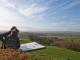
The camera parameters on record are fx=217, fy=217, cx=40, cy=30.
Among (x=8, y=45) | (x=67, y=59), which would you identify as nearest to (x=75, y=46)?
(x=67, y=59)

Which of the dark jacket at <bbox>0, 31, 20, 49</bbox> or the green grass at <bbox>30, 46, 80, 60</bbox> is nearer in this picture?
the green grass at <bbox>30, 46, 80, 60</bbox>

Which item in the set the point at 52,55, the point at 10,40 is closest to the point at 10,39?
the point at 10,40

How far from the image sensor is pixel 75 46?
1947cm

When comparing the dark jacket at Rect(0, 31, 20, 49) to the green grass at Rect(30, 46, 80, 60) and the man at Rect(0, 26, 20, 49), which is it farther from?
the green grass at Rect(30, 46, 80, 60)

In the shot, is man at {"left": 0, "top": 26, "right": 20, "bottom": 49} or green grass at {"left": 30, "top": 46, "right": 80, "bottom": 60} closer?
green grass at {"left": 30, "top": 46, "right": 80, "bottom": 60}

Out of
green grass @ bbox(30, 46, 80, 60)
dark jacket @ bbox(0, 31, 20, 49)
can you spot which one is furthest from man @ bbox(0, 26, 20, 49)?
green grass @ bbox(30, 46, 80, 60)

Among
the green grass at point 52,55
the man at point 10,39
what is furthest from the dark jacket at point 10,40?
the green grass at point 52,55

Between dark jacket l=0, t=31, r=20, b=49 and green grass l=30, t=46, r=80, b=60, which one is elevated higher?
dark jacket l=0, t=31, r=20, b=49

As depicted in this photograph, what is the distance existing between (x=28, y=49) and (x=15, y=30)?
355cm

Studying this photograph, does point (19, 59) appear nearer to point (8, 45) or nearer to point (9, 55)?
point (9, 55)

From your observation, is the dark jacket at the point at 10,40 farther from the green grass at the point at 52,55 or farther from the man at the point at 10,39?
the green grass at the point at 52,55

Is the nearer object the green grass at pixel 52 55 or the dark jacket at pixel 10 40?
the green grass at pixel 52 55

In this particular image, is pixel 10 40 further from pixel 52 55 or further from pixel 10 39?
pixel 52 55

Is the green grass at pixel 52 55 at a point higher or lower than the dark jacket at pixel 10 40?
lower
